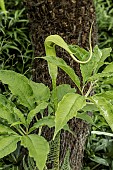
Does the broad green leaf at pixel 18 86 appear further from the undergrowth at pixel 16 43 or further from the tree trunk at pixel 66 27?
the undergrowth at pixel 16 43

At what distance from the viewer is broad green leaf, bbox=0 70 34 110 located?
47.6 inches

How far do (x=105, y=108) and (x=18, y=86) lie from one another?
0.94ft

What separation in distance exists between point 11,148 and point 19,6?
1769mm

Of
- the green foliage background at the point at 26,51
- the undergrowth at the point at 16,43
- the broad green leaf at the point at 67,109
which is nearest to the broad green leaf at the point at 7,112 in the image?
the broad green leaf at the point at 67,109

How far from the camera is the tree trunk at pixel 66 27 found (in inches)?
69.8

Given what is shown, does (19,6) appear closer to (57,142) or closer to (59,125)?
(57,142)

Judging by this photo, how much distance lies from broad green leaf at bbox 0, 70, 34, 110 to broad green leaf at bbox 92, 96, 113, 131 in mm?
233

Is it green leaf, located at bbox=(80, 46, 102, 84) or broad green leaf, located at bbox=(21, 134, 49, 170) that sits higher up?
green leaf, located at bbox=(80, 46, 102, 84)

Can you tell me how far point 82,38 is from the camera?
180cm

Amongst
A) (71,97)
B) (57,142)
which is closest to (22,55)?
(57,142)

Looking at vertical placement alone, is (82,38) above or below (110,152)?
above

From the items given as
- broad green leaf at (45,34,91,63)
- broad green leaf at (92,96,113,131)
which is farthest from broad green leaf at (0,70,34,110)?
broad green leaf at (92,96,113,131)

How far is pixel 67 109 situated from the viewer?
1015 millimetres

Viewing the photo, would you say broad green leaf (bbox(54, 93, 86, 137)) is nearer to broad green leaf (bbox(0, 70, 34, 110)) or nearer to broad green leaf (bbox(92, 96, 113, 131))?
broad green leaf (bbox(92, 96, 113, 131))
